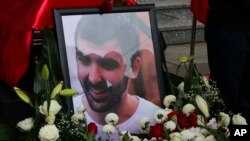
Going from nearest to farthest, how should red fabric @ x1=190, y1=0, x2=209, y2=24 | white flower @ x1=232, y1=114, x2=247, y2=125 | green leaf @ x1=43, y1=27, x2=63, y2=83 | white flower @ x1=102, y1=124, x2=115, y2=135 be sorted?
1. white flower @ x1=102, y1=124, x2=115, y2=135
2. white flower @ x1=232, y1=114, x2=247, y2=125
3. green leaf @ x1=43, y1=27, x2=63, y2=83
4. red fabric @ x1=190, y1=0, x2=209, y2=24

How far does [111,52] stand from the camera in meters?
2.54

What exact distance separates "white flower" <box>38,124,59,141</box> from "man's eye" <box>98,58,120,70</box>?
52cm

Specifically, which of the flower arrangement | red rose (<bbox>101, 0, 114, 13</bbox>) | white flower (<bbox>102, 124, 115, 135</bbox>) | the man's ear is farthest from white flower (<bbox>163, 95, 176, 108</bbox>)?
red rose (<bbox>101, 0, 114, 13</bbox>)

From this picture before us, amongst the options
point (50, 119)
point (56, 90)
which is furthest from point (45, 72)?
point (50, 119)

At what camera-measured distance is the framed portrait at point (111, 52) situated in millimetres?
2441

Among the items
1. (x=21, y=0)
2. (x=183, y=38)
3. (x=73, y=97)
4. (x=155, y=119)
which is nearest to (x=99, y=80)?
(x=73, y=97)

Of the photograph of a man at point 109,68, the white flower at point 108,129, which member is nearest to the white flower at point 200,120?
the photograph of a man at point 109,68

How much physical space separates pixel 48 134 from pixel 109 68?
0.58m

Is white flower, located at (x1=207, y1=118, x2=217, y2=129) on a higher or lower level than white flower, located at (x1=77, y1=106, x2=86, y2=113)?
lower

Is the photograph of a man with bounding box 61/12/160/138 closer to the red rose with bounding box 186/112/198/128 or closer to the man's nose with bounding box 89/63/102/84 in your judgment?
the man's nose with bounding box 89/63/102/84

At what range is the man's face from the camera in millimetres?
2457

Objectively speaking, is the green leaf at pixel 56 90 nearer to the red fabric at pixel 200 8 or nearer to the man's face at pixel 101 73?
the man's face at pixel 101 73

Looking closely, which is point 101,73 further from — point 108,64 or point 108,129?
point 108,129

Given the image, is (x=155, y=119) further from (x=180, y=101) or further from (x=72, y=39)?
(x=72, y=39)
